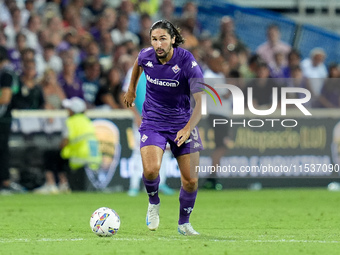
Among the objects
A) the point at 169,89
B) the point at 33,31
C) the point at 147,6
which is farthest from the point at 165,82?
the point at 147,6

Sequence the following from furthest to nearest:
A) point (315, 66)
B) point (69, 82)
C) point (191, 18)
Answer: point (191, 18) → point (315, 66) → point (69, 82)

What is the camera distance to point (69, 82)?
52.5ft

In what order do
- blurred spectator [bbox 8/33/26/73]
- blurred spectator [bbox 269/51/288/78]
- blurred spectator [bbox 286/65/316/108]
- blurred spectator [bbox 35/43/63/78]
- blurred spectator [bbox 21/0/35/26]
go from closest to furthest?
blurred spectator [bbox 8/33/26/73] < blurred spectator [bbox 35/43/63/78] < blurred spectator [bbox 286/65/316/108] < blurred spectator [bbox 21/0/35/26] < blurred spectator [bbox 269/51/288/78]

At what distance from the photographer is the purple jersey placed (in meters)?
8.56

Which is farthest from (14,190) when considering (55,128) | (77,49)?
(77,49)

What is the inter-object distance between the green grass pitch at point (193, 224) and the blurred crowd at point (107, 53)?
2221mm

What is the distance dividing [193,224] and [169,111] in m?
2.04

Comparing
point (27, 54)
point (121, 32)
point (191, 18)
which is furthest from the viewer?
point (191, 18)

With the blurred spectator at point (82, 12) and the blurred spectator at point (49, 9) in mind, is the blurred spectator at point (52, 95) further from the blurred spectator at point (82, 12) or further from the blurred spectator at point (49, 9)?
the blurred spectator at point (82, 12)

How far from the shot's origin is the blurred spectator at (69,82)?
15977mm

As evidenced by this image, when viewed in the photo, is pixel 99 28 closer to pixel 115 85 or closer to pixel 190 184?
pixel 115 85

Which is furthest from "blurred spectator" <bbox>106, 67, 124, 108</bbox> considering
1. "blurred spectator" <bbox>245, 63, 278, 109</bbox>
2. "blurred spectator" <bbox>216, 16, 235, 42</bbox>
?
"blurred spectator" <bbox>216, 16, 235, 42</bbox>

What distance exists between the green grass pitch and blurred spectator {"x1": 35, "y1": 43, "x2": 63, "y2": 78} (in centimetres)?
288

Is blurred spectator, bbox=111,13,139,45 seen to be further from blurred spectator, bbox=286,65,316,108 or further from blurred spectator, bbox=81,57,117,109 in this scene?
blurred spectator, bbox=286,65,316,108
